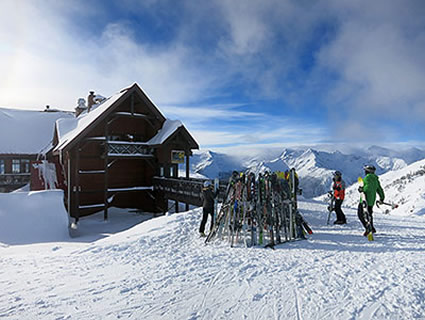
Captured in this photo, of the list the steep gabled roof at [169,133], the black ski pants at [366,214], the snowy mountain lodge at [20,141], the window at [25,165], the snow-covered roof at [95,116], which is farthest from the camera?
the window at [25,165]

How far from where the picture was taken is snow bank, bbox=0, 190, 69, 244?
1133cm

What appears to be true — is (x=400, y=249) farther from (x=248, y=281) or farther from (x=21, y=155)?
(x=21, y=155)

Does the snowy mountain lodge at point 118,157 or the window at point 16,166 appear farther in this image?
the window at point 16,166

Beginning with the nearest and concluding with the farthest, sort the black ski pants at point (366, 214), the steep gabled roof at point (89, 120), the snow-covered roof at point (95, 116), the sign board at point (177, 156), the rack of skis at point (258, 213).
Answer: the rack of skis at point (258, 213)
the black ski pants at point (366, 214)
the steep gabled roof at point (89, 120)
the snow-covered roof at point (95, 116)
the sign board at point (177, 156)

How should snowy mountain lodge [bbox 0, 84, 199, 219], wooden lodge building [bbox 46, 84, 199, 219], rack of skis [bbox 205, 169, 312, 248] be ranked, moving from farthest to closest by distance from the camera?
snowy mountain lodge [bbox 0, 84, 199, 219], wooden lodge building [bbox 46, 84, 199, 219], rack of skis [bbox 205, 169, 312, 248]

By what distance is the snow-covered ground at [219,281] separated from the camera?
3.74 metres

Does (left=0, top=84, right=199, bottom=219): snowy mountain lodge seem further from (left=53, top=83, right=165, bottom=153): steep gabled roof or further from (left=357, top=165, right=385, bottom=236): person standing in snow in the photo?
(left=357, top=165, right=385, bottom=236): person standing in snow

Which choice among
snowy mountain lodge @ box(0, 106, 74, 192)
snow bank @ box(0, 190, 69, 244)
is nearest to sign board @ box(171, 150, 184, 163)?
snow bank @ box(0, 190, 69, 244)

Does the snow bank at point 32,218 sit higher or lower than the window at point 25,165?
lower

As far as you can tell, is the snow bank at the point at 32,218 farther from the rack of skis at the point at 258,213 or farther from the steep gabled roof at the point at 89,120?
the rack of skis at the point at 258,213

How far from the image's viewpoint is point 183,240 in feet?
24.8

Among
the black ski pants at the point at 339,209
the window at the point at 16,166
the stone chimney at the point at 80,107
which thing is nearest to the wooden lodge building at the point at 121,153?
the stone chimney at the point at 80,107

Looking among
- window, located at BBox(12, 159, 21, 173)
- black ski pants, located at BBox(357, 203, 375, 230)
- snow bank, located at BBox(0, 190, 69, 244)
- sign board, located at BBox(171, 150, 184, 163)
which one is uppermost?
sign board, located at BBox(171, 150, 184, 163)

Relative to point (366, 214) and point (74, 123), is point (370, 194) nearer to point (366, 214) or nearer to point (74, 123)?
point (366, 214)
